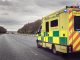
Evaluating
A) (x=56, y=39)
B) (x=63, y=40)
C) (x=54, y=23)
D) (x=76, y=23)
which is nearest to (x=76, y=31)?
(x=76, y=23)

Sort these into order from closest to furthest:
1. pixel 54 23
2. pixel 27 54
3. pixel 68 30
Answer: pixel 68 30
pixel 54 23
pixel 27 54

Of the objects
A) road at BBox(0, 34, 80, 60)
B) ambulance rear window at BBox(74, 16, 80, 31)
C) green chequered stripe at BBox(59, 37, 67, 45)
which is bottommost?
road at BBox(0, 34, 80, 60)

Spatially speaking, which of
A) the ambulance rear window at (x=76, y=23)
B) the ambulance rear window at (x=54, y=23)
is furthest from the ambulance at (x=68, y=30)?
the ambulance rear window at (x=54, y=23)

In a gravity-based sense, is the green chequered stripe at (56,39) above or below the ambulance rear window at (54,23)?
below

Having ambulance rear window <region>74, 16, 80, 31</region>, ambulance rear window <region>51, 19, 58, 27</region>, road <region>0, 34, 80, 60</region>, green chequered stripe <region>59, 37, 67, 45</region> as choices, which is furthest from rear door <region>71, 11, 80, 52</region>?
ambulance rear window <region>51, 19, 58, 27</region>

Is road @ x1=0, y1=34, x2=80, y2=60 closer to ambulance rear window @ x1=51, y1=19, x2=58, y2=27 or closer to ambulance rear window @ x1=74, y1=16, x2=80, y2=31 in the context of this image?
ambulance rear window @ x1=74, y1=16, x2=80, y2=31

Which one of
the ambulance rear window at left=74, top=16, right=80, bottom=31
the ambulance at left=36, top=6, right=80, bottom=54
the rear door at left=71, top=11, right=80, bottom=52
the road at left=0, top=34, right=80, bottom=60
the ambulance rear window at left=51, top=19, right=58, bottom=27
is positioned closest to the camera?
the ambulance at left=36, top=6, right=80, bottom=54

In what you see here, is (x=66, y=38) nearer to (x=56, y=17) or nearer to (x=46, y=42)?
(x=56, y=17)

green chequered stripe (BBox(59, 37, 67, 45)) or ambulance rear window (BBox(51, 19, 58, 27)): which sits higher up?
ambulance rear window (BBox(51, 19, 58, 27))

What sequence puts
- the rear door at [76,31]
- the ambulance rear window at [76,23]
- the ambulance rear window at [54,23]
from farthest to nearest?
1. the ambulance rear window at [54,23]
2. the ambulance rear window at [76,23]
3. the rear door at [76,31]

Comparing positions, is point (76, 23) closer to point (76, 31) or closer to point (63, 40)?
point (76, 31)

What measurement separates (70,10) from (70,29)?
1098mm

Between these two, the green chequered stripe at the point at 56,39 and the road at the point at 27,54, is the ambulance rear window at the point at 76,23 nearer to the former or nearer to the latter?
the green chequered stripe at the point at 56,39

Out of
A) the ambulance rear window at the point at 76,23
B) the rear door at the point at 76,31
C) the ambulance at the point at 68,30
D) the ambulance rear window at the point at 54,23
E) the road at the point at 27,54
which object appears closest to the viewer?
the ambulance at the point at 68,30
